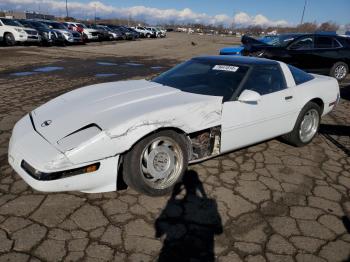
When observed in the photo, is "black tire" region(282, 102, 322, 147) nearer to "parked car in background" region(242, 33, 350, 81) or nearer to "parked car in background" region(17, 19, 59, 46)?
"parked car in background" region(242, 33, 350, 81)

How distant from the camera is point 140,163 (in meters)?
2.86

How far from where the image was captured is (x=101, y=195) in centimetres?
312

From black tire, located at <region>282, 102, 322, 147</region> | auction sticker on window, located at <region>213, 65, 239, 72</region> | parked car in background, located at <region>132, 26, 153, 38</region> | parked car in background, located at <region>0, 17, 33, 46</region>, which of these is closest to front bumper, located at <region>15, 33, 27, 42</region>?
parked car in background, located at <region>0, 17, 33, 46</region>

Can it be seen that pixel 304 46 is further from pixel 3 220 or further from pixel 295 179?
pixel 3 220

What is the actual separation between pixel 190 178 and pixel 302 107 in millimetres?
1918

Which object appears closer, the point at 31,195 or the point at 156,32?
the point at 31,195

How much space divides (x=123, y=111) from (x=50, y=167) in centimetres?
85

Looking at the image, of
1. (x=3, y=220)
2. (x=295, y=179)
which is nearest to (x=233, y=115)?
(x=295, y=179)

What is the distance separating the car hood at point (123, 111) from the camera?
285cm

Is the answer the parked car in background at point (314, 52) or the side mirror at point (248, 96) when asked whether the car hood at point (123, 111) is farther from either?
the parked car in background at point (314, 52)

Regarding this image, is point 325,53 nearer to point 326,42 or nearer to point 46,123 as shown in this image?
point 326,42

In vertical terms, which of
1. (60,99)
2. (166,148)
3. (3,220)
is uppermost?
(60,99)

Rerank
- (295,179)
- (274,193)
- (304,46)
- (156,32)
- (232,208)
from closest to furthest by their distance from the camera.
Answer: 1. (232,208)
2. (274,193)
3. (295,179)
4. (304,46)
5. (156,32)

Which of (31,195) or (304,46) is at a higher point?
(304,46)
